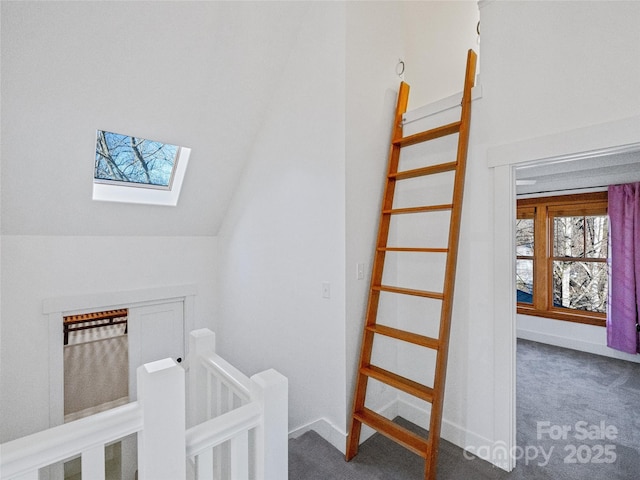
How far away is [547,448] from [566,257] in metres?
3.24

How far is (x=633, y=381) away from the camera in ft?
10.3

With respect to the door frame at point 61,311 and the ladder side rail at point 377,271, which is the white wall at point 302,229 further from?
the door frame at point 61,311

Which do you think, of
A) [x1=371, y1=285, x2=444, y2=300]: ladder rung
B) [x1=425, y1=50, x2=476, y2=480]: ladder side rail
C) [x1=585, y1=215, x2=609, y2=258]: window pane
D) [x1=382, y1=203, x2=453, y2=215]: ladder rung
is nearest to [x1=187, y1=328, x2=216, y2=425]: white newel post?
[x1=371, y1=285, x2=444, y2=300]: ladder rung

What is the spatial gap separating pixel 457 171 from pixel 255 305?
2.02 m

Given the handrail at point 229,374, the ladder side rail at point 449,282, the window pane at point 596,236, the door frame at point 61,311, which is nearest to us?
the handrail at point 229,374

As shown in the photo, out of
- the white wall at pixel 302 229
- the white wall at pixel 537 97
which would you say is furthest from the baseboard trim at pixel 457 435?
the white wall at pixel 302 229

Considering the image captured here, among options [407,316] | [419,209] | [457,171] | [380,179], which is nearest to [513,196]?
[457,171]

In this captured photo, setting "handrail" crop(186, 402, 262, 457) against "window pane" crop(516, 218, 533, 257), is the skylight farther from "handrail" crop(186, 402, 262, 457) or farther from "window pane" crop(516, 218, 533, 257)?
"window pane" crop(516, 218, 533, 257)

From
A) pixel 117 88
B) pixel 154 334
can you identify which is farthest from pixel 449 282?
pixel 154 334

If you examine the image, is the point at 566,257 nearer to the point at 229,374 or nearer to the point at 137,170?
the point at 229,374

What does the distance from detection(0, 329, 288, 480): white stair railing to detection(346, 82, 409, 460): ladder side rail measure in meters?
0.97

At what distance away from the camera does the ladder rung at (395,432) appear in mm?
1710

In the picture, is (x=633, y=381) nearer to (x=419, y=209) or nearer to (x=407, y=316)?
(x=407, y=316)

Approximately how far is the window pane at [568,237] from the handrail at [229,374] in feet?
15.9
